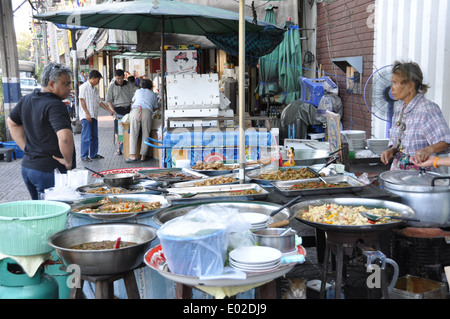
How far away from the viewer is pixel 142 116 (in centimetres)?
1090

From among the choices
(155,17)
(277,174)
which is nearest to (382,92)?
(277,174)

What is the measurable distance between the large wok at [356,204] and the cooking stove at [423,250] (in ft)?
1.21

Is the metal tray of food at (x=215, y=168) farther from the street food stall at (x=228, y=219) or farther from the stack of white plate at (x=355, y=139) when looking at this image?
the stack of white plate at (x=355, y=139)

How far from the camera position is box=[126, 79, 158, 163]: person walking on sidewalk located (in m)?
10.9

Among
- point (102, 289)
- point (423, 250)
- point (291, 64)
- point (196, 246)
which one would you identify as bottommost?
point (423, 250)

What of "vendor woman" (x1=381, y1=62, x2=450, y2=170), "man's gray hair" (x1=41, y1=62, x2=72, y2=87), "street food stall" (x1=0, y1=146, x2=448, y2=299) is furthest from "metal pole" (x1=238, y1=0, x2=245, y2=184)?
"man's gray hair" (x1=41, y1=62, x2=72, y2=87)

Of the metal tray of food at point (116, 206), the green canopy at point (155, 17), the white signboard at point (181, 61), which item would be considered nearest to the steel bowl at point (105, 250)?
the metal tray of food at point (116, 206)

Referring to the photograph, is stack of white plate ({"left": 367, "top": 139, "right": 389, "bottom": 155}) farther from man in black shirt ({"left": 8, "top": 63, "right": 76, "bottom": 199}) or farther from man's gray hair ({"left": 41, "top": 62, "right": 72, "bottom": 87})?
man's gray hair ({"left": 41, "top": 62, "right": 72, "bottom": 87})

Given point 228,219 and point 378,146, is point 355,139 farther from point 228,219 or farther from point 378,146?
point 228,219

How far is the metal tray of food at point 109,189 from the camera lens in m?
4.00

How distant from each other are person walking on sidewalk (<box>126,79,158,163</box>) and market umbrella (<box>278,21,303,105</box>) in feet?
10.7

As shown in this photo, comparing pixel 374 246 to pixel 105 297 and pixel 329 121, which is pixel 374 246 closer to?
pixel 105 297

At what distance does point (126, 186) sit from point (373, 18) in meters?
6.15

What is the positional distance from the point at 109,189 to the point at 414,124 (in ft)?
9.24
